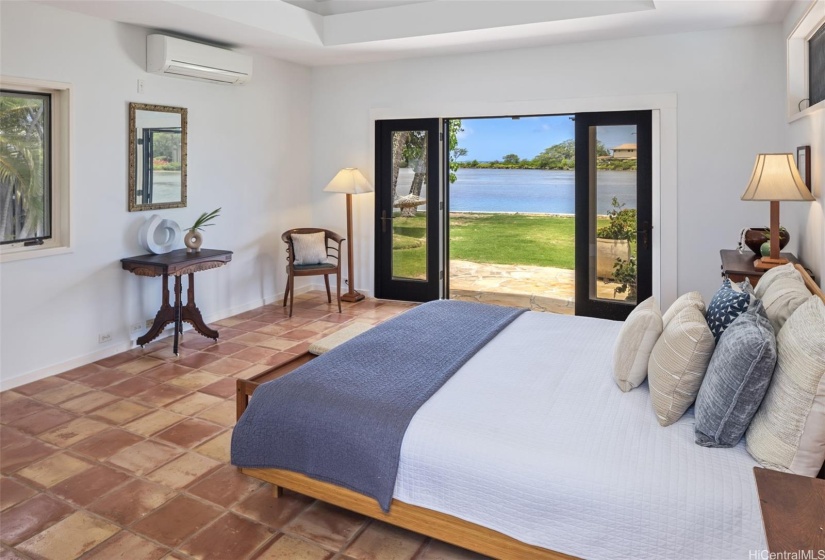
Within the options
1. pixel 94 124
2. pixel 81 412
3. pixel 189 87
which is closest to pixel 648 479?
pixel 81 412

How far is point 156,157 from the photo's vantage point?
5.09m

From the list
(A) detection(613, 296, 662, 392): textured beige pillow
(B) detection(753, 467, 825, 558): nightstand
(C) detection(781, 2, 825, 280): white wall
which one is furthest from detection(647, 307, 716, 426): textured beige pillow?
(C) detection(781, 2, 825, 280): white wall

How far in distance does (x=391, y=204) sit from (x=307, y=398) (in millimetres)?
4423

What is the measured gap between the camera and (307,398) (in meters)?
2.44

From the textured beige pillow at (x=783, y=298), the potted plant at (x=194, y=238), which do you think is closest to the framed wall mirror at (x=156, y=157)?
the potted plant at (x=194, y=238)

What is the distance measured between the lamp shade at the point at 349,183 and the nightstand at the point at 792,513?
→ 5.42m

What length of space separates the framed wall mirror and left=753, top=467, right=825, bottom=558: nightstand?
16.0 ft

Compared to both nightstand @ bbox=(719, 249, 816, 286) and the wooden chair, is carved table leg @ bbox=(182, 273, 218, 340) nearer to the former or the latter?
the wooden chair

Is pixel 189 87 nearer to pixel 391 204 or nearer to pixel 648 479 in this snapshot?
pixel 391 204

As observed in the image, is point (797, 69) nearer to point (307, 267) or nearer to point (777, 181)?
point (777, 181)

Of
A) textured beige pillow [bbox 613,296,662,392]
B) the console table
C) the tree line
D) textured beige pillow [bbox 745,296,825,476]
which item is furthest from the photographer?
the tree line

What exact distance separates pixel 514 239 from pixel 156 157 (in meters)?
7.05

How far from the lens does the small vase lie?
16.9ft

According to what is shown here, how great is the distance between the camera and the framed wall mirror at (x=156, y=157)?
4.89 metres
